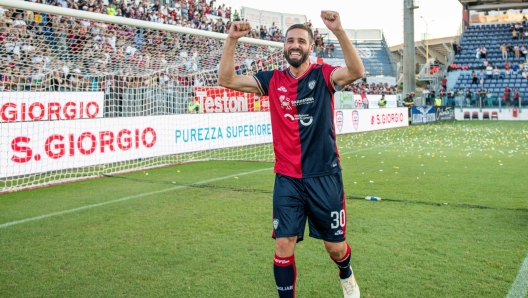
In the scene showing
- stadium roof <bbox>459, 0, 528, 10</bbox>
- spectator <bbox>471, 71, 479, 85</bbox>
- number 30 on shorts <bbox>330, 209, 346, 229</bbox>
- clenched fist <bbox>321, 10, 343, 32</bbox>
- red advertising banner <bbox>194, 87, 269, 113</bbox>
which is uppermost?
stadium roof <bbox>459, 0, 528, 10</bbox>

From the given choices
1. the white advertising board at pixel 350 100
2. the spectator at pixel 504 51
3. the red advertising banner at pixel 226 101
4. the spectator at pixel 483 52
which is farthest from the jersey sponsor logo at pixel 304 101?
the spectator at pixel 504 51

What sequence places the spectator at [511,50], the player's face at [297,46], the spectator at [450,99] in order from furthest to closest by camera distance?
1. the spectator at [511,50]
2. the spectator at [450,99]
3. the player's face at [297,46]

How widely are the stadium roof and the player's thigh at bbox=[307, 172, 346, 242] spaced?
172 feet

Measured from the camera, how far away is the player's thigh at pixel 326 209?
358cm

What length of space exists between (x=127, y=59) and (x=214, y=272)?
28.2ft

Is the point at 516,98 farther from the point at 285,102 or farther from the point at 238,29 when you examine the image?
the point at 238,29

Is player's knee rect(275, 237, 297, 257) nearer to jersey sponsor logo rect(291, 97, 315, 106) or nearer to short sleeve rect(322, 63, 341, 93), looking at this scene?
jersey sponsor logo rect(291, 97, 315, 106)

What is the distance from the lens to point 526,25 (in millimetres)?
44312

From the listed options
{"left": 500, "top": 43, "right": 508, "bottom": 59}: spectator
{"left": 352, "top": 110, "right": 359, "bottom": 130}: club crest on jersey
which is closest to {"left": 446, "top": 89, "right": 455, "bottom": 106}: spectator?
{"left": 500, "top": 43, "right": 508, "bottom": 59}: spectator

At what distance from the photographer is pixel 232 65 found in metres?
3.82

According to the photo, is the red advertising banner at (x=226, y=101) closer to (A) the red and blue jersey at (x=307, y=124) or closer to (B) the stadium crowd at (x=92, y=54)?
(B) the stadium crowd at (x=92, y=54)

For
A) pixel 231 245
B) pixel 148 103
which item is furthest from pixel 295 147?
pixel 148 103

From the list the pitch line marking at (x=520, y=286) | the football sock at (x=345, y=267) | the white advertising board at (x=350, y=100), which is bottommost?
the pitch line marking at (x=520, y=286)

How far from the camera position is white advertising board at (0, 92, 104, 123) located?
41.0 ft
